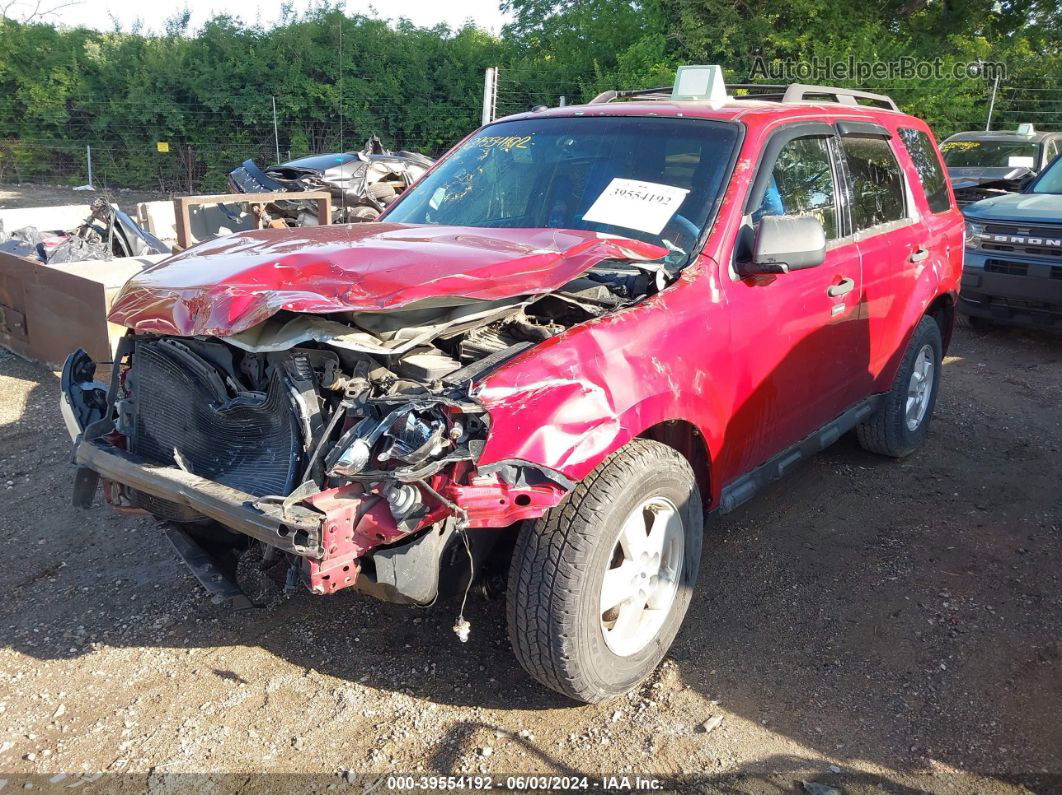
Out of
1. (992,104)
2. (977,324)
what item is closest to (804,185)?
(977,324)

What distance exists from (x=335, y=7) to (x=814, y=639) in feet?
76.6

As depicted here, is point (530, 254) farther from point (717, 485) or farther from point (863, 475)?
point (863, 475)

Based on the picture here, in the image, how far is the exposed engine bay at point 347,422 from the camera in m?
2.47

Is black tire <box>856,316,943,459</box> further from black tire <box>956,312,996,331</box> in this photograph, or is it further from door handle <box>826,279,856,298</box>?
black tire <box>956,312,996,331</box>

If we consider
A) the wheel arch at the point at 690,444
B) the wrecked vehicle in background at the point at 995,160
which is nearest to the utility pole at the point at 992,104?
the wrecked vehicle in background at the point at 995,160

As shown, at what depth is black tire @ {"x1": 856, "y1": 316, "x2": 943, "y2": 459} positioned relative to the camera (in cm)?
492

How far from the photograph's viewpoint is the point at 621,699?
10.2ft

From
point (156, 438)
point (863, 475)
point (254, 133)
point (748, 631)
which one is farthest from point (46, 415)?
point (254, 133)

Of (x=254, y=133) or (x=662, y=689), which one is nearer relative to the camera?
(x=662, y=689)

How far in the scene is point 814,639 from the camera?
3.47m

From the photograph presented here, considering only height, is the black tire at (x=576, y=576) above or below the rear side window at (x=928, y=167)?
below

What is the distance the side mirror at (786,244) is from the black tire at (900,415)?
6.16 ft

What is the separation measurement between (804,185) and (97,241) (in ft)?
21.1

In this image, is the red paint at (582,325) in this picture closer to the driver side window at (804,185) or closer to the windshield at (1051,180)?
the driver side window at (804,185)
